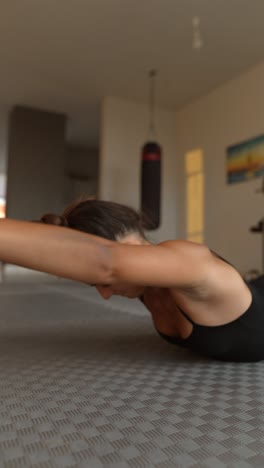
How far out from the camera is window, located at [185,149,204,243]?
519cm

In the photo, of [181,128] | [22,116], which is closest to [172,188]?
[181,128]

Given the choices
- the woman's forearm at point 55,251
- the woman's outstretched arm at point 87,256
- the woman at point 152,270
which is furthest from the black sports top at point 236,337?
the woman's forearm at point 55,251

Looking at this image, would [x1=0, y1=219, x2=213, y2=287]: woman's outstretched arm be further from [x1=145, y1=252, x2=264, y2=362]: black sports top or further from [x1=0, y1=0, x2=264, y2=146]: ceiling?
[x1=0, y1=0, x2=264, y2=146]: ceiling

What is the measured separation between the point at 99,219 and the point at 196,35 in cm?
349

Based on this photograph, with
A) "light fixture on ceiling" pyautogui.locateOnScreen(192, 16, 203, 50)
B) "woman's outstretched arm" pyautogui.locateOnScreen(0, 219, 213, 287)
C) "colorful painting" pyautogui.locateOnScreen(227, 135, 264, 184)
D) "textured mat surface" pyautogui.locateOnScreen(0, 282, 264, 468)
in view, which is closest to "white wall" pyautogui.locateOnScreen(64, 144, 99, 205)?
"colorful painting" pyautogui.locateOnScreen(227, 135, 264, 184)

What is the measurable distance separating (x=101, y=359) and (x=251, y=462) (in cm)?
51

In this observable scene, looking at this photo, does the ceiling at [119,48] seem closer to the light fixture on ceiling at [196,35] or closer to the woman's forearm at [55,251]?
the light fixture on ceiling at [196,35]

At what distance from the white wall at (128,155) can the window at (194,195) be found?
28 centimetres

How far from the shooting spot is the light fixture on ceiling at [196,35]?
3477mm

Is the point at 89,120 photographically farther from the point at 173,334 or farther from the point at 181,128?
the point at 173,334

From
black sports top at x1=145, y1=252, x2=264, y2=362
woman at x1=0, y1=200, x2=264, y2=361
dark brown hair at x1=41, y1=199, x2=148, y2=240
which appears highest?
dark brown hair at x1=41, y1=199, x2=148, y2=240

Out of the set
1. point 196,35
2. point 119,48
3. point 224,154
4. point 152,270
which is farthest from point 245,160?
point 152,270

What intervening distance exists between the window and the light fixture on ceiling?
1.55 metres

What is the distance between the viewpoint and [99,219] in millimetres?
757
